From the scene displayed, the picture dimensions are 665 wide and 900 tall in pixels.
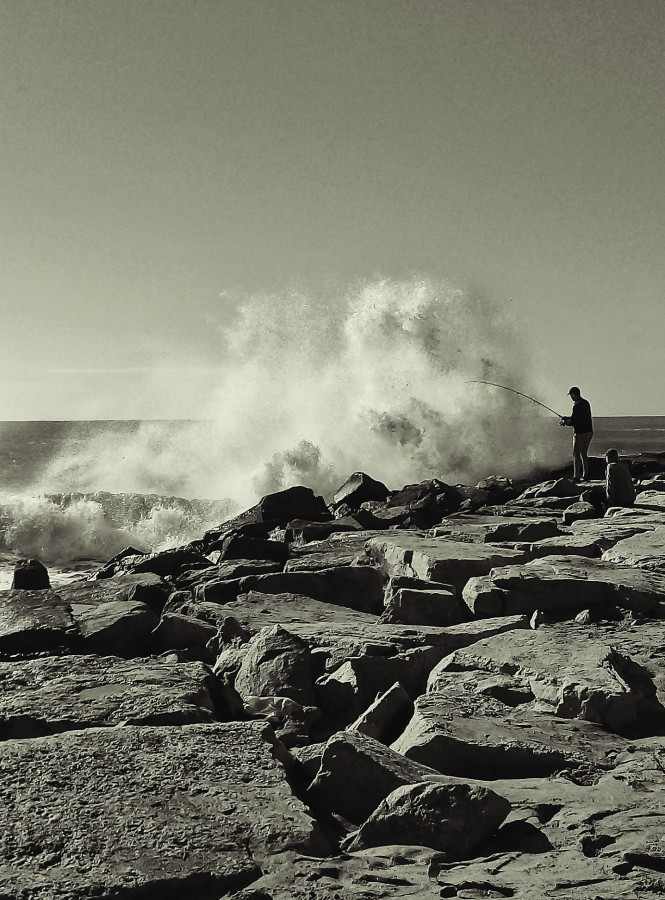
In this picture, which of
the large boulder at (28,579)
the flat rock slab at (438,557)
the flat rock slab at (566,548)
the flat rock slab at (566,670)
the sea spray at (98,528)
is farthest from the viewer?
the sea spray at (98,528)

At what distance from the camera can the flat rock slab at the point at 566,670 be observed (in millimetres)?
3260

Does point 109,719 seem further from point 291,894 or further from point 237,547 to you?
point 237,547

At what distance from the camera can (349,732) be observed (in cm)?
292

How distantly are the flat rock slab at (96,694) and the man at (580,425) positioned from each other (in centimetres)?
870

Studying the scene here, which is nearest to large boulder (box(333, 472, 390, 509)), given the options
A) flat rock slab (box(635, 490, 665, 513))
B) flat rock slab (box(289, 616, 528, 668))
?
flat rock slab (box(635, 490, 665, 513))

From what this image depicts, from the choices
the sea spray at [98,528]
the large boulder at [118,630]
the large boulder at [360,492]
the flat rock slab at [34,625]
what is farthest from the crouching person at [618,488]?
the sea spray at [98,528]

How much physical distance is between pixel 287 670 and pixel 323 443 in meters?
16.2

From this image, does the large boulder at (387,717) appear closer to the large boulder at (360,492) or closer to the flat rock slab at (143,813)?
the flat rock slab at (143,813)

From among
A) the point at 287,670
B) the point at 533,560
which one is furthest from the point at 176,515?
the point at 287,670

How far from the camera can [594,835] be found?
236 cm

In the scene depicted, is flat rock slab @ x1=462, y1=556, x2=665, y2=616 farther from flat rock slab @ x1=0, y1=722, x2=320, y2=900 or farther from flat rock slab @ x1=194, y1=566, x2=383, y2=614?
flat rock slab @ x1=0, y1=722, x2=320, y2=900

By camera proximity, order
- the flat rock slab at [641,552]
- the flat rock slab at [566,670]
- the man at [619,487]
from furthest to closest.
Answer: the man at [619,487] < the flat rock slab at [641,552] < the flat rock slab at [566,670]

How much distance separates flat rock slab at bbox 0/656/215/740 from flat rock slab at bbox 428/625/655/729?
113 centimetres

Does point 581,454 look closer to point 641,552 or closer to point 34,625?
point 641,552
